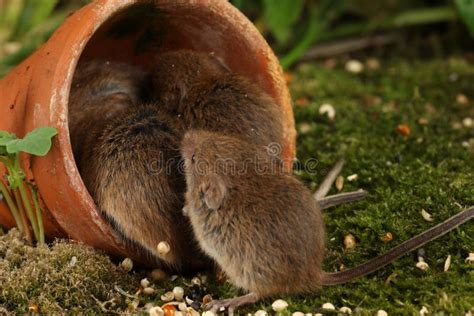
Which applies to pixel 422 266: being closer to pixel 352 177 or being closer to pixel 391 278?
pixel 391 278

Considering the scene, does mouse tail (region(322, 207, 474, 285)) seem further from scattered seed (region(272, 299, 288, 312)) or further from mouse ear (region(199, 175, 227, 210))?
mouse ear (region(199, 175, 227, 210))

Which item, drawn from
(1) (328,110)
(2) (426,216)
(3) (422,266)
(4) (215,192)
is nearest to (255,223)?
(4) (215,192)

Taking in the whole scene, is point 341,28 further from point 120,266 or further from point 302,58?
point 120,266

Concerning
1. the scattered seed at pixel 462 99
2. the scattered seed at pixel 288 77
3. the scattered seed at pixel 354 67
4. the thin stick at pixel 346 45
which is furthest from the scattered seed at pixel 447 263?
the thin stick at pixel 346 45

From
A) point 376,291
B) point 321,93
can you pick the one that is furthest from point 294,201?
point 321,93

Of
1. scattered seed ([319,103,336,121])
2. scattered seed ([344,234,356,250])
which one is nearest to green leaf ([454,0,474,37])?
scattered seed ([319,103,336,121])

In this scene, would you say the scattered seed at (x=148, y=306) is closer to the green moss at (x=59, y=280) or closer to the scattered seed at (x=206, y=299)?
the green moss at (x=59, y=280)

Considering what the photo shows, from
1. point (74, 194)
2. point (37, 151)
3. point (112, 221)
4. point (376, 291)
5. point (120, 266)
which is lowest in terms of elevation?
point (376, 291)
